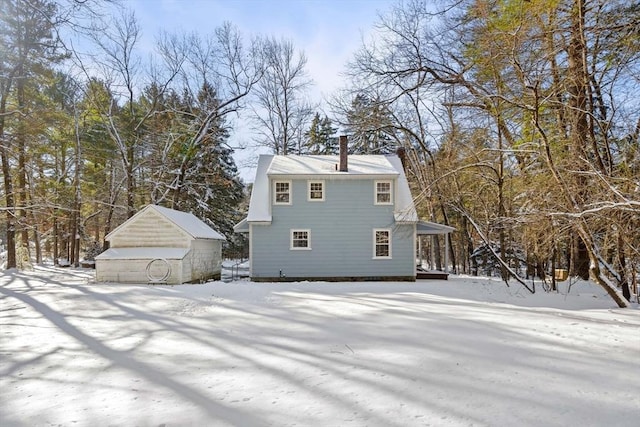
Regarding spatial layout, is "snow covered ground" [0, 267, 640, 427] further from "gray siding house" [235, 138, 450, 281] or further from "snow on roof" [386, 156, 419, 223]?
"gray siding house" [235, 138, 450, 281]

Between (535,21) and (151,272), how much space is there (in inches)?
551

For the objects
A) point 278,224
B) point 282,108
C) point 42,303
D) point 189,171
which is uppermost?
point 282,108

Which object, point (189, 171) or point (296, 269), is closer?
point (296, 269)

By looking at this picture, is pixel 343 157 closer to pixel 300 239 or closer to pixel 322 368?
pixel 300 239

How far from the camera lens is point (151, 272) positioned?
49.8ft

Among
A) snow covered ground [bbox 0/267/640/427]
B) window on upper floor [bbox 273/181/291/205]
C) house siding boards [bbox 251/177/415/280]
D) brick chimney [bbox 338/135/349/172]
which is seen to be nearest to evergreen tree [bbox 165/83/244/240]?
window on upper floor [bbox 273/181/291/205]

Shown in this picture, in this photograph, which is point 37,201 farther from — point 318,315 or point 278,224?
point 318,315

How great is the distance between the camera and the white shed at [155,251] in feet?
49.8

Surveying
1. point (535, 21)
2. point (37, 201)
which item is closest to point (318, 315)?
point (535, 21)

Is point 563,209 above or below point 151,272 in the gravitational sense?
above

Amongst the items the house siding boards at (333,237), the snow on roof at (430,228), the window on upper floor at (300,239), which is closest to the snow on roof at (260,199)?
the house siding boards at (333,237)

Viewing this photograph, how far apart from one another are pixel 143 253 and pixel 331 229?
288 inches

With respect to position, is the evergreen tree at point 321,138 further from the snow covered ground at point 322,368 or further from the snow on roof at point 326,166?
the snow covered ground at point 322,368

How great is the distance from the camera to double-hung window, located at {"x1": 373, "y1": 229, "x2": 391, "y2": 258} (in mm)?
17219
